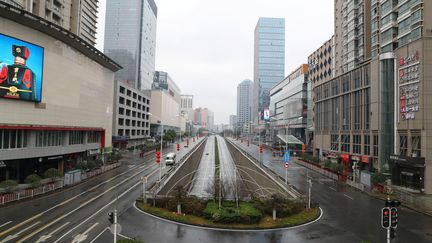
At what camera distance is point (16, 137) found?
→ 38594 mm

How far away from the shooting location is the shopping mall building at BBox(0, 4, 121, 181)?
124 feet

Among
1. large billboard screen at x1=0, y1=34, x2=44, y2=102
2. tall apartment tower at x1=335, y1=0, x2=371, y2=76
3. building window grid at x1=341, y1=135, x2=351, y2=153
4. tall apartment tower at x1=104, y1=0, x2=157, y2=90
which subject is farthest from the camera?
tall apartment tower at x1=104, y1=0, x2=157, y2=90

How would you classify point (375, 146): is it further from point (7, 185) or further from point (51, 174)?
point (7, 185)

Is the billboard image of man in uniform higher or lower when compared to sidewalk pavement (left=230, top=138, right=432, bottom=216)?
higher

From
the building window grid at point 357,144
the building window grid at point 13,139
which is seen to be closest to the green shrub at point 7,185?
the building window grid at point 13,139

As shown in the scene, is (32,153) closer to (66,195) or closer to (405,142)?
(66,195)

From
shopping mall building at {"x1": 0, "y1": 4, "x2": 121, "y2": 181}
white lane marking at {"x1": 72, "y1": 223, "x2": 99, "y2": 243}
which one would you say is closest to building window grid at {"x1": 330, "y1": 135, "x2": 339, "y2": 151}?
shopping mall building at {"x1": 0, "y1": 4, "x2": 121, "y2": 181}

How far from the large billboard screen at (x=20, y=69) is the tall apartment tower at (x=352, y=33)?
197ft

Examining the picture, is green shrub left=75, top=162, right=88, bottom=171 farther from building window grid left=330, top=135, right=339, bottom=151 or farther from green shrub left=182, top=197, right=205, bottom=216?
building window grid left=330, top=135, right=339, bottom=151

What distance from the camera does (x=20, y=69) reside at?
39.5 m

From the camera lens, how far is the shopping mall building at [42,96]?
37.7 m

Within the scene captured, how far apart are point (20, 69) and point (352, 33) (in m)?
66.4

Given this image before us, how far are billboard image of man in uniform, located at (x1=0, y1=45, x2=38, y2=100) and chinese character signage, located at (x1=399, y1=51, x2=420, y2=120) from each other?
5363cm

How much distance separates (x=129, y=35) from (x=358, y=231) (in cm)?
16202
